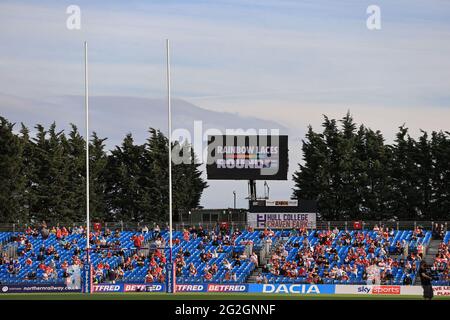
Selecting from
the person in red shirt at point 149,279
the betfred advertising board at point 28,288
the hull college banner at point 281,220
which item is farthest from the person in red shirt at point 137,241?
the betfred advertising board at point 28,288

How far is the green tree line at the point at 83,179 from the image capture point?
3676 inches

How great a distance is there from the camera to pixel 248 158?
74.6 m

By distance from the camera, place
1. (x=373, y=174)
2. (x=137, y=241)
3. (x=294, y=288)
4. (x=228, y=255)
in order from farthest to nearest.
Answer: (x=373, y=174) < (x=137, y=241) < (x=228, y=255) < (x=294, y=288)

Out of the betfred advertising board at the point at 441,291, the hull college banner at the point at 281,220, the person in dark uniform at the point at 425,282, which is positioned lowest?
the betfred advertising board at the point at 441,291

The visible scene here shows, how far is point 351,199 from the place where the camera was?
295 ft

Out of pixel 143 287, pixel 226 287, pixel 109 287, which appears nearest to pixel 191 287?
pixel 226 287

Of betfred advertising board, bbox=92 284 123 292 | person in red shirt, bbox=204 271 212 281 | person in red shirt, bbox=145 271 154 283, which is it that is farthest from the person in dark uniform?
betfred advertising board, bbox=92 284 123 292

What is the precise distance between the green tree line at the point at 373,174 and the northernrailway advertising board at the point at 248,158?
1689 cm

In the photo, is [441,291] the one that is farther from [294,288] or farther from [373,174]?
[373,174]

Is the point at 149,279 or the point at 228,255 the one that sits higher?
the point at 228,255

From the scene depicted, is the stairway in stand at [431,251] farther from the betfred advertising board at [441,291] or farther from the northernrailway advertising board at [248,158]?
the northernrailway advertising board at [248,158]

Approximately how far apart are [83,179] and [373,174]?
26590 millimetres

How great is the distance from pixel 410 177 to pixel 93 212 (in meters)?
29.5

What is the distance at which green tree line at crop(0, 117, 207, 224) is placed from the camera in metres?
93.4
